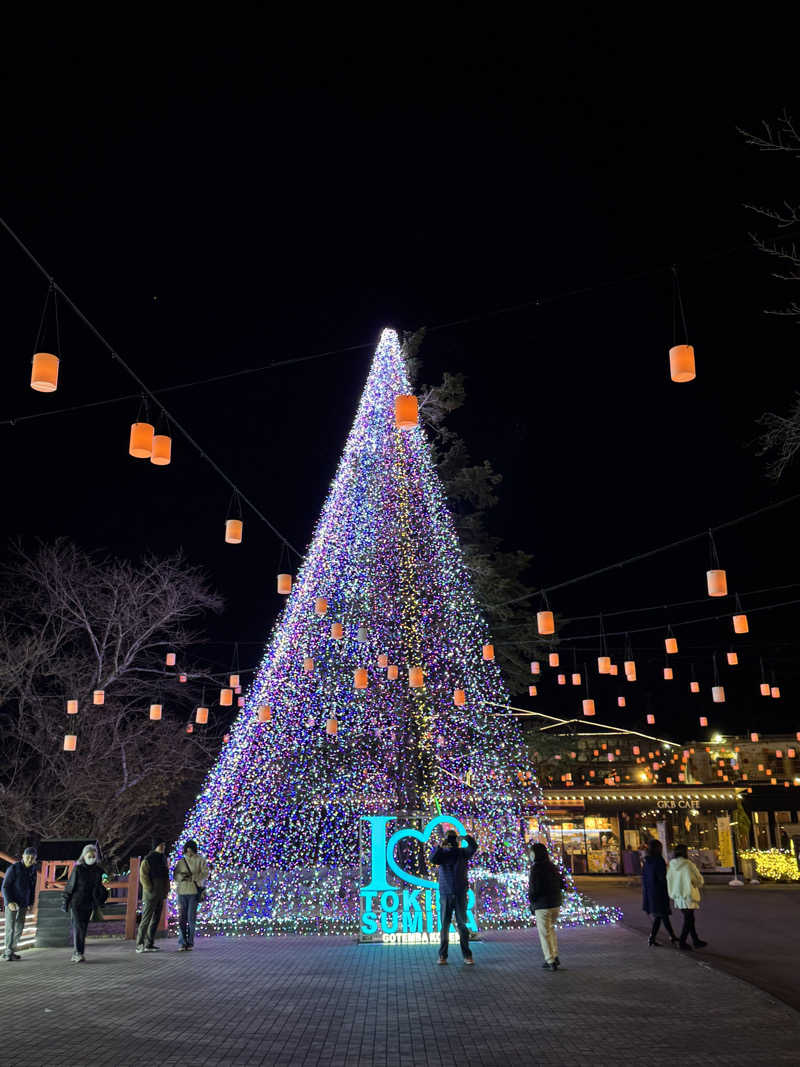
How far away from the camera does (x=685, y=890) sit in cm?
1227

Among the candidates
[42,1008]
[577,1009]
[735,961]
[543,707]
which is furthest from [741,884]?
[42,1008]

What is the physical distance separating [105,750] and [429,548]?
1160cm

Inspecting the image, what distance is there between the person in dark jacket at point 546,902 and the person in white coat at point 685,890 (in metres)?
2.83

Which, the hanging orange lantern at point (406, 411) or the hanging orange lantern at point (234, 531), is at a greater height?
the hanging orange lantern at point (406, 411)

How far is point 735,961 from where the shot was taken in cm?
1088

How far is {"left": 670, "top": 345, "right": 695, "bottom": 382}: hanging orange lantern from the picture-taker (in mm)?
9211

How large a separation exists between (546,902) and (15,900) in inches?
276

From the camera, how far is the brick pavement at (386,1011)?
20.2 ft

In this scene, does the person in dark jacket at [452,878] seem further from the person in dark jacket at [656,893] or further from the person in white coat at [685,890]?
the person in white coat at [685,890]

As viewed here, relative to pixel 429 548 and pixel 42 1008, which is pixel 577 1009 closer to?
pixel 42 1008

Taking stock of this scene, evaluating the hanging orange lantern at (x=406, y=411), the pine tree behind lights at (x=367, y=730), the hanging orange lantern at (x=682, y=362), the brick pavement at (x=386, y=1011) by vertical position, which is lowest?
the brick pavement at (x=386, y=1011)

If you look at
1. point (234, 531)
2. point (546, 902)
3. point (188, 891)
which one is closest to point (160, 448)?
point (234, 531)

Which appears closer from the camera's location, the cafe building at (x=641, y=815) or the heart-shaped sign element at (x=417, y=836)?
the heart-shaped sign element at (x=417, y=836)

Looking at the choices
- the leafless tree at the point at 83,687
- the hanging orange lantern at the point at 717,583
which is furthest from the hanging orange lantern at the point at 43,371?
the leafless tree at the point at 83,687
